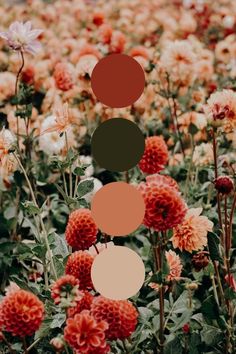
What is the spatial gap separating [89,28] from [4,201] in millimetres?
2402

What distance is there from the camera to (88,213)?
1255 millimetres

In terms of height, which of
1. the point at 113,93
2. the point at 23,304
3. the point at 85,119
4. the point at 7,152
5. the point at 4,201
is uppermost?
the point at 113,93

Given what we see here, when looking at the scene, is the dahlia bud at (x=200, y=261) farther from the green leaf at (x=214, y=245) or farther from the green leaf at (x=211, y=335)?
the green leaf at (x=211, y=335)

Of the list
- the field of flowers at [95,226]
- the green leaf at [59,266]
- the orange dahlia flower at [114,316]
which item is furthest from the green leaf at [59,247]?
the orange dahlia flower at [114,316]

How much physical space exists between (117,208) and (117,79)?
0.25m

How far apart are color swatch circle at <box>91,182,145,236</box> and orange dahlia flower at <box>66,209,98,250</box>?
0.11 metres

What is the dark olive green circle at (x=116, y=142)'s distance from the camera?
3.80 ft

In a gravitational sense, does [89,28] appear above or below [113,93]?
below

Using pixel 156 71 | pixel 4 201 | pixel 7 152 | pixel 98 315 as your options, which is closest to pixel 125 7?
pixel 156 71

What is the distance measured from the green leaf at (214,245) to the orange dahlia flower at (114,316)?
0.40 metres

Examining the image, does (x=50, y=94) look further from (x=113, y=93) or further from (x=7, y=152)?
(x=113, y=93)

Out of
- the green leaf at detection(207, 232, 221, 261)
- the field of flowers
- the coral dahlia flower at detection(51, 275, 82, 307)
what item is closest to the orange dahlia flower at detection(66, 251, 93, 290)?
the field of flowers

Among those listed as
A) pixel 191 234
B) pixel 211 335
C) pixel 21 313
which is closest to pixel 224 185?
pixel 191 234

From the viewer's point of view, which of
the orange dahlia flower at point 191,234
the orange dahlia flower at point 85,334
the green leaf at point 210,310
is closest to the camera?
the orange dahlia flower at point 85,334
